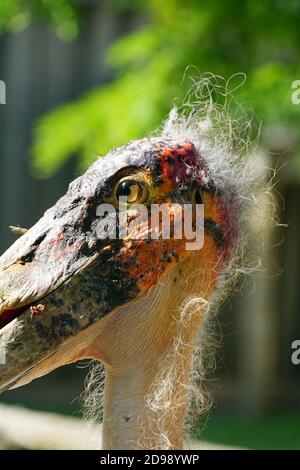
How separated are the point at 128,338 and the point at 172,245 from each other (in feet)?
0.76

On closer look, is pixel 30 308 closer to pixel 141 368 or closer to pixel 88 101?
pixel 141 368

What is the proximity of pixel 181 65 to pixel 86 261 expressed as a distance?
4099mm

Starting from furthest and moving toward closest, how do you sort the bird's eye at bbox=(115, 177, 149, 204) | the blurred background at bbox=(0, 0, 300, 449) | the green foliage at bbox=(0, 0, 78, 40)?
the blurred background at bbox=(0, 0, 300, 449) < the green foliage at bbox=(0, 0, 78, 40) < the bird's eye at bbox=(115, 177, 149, 204)

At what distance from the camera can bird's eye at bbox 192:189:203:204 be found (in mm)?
2233

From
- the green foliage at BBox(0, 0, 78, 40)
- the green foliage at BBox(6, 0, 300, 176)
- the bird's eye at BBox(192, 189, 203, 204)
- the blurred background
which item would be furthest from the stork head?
the blurred background

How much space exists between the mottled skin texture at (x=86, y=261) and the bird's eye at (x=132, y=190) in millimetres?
13

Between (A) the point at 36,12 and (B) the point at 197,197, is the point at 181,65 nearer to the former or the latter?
(A) the point at 36,12

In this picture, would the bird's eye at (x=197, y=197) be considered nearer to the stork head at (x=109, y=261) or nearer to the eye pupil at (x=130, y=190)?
the stork head at (x=109, y=261)

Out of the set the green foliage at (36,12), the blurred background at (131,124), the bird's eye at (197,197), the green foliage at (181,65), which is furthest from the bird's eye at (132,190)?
the blurred background at (131,124)

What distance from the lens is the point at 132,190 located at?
7.04 feet

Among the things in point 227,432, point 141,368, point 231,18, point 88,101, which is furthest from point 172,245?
point 227,432

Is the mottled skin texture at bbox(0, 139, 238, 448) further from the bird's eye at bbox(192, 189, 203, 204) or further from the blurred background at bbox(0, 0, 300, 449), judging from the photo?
the blurred background at bbox(0, 0, 300, 449)

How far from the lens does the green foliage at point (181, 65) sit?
18.6ft
